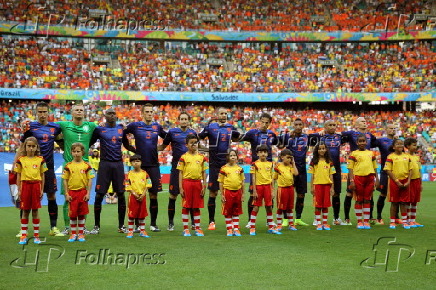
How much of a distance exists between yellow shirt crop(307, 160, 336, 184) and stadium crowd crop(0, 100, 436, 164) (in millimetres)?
22064

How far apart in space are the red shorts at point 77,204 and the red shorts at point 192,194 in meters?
1.81

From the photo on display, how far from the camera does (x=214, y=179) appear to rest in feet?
38.7

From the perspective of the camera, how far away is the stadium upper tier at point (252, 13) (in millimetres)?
42594

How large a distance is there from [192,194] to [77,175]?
2092mm

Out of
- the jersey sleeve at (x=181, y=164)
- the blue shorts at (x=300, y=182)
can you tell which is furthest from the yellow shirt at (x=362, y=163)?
the jersey sleeve at (x=181, y=164)

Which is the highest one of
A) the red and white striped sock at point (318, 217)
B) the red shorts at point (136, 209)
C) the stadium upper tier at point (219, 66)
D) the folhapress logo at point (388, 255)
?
the stadium upper tier at point (219, 66)

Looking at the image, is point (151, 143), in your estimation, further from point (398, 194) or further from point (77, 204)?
point (398, 194)

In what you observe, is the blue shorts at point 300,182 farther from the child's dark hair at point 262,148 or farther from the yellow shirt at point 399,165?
the yellow shirt at point 399,165

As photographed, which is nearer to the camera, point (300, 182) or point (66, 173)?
point (66, 173)

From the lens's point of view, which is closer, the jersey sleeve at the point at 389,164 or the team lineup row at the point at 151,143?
the team lineup row at the point at 151,143

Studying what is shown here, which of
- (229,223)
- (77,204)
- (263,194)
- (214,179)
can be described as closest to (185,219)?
(229,223)

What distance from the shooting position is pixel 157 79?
41.1 m

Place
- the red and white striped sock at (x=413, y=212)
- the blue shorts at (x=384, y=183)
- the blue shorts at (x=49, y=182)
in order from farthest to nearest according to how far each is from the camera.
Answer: the blue shorts at (x=384, y=183), the red and white striped sock at (x=413, y=212), the blue shorts at (x=49, y=182)

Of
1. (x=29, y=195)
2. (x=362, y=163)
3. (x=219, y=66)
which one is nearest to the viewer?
(x=29, y=195)
